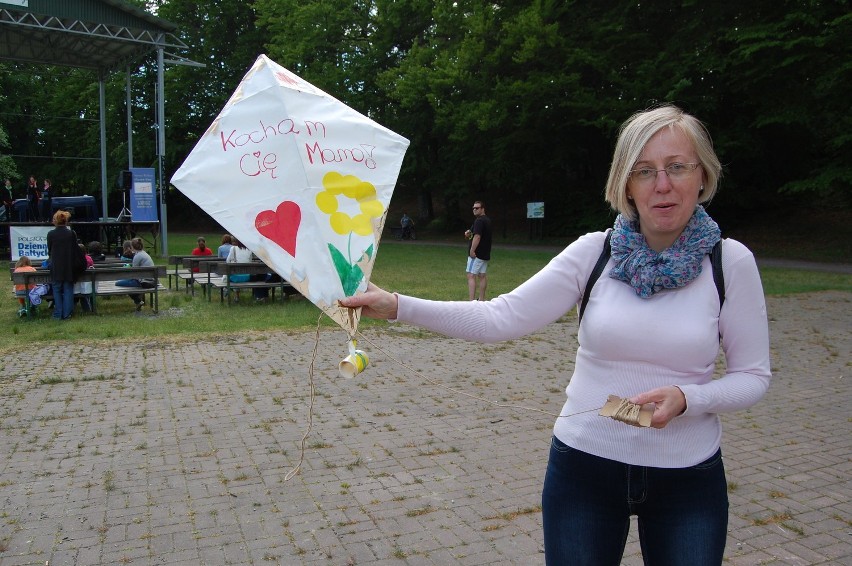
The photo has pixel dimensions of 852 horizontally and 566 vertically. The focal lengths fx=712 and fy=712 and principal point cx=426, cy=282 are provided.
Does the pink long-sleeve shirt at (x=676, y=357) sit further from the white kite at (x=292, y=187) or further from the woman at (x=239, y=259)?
the woman at (x=239, y=259)

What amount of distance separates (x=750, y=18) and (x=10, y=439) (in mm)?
27413

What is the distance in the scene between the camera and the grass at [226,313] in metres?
10.5

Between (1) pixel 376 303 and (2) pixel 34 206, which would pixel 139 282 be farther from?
(2) pixel 34 206

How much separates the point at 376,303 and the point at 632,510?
1.03 meters

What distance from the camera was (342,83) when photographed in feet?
120

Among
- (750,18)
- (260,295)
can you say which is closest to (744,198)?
(750,18)

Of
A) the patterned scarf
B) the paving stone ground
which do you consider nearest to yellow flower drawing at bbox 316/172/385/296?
the paving stone ground

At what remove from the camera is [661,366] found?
6.91ft

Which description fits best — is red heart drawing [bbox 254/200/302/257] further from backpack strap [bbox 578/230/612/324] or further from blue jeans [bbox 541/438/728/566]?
blue jeans [bbox 541/438/728/566]

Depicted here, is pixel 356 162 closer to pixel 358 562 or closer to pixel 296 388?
pixel 358 562

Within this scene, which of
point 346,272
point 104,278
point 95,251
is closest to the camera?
point 346,272

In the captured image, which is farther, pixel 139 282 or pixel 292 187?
pixel 139 282

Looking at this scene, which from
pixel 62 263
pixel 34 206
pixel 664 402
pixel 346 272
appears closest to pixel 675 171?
pixel 664 402

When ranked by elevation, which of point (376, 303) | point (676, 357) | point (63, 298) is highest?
point (376, 303)
